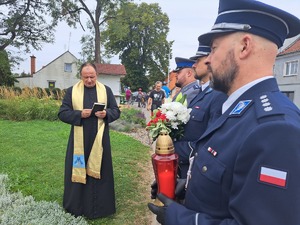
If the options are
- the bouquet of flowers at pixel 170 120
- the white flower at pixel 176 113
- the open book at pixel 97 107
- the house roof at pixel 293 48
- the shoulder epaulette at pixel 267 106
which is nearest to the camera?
the shoulder epaulette at pixel 267 106

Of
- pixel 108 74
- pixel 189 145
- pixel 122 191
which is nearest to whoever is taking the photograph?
pixel 189 145

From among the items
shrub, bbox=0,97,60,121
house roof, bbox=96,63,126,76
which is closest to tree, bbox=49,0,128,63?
house roof, bbox=96,63,126,76

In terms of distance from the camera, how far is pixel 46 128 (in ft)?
35.4

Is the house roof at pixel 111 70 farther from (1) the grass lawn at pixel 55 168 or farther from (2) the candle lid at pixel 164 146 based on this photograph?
(2) the candle lid at pixel 164 146

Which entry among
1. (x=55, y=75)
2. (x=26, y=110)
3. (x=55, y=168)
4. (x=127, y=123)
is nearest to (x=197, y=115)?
(x=55, y=168)

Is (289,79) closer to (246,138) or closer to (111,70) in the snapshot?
(111,70)

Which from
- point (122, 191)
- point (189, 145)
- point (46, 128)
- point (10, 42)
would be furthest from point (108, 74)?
point (189, 145)

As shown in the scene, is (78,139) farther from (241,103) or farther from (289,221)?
(289,221)

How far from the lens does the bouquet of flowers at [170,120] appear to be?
224 centimetres

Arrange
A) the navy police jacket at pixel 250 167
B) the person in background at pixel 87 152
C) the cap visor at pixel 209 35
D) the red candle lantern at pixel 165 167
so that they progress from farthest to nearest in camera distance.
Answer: the person in background at pixel 87 152
the red candle lantern at pixel 165 167
the cap visor at pixel 209 35
the navy police jacket at pixel 250 167

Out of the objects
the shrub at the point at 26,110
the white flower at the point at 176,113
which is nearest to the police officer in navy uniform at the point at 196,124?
the white flower at the point at 176,113

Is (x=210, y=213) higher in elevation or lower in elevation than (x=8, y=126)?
higher

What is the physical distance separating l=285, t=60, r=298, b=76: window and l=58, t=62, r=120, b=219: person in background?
25.4 metres

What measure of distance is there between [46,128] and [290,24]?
10.7m
